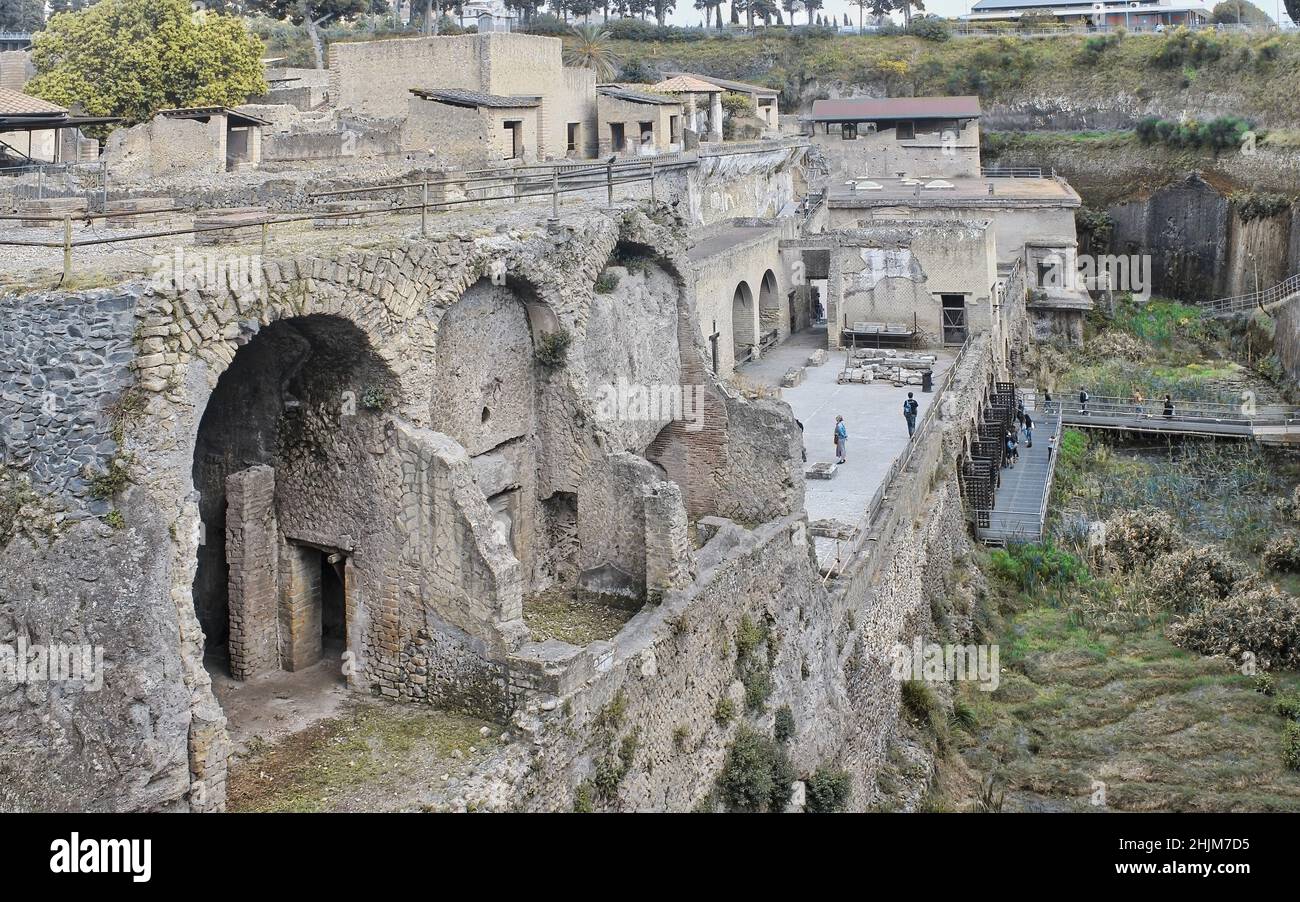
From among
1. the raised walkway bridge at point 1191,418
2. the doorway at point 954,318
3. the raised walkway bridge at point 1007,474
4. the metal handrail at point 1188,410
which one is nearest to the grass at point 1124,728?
the raised walkway bridge at point 1007,474

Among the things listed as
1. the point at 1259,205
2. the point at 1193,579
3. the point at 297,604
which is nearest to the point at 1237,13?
the point at 1259,205

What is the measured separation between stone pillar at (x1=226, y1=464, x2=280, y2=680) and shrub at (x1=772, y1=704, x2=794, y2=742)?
5479 mm

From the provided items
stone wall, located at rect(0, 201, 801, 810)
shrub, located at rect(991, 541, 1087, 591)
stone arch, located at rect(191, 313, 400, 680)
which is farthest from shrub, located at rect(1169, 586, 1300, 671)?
stone arch, located at rect(191, 313, 400, 680)

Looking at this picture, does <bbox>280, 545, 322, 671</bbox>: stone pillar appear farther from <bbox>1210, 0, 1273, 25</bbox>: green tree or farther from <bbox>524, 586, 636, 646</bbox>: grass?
<bbox>1210, 0, 1273, 25</bbox>: green tree

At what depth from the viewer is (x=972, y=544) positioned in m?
28.0

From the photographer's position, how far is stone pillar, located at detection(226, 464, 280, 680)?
13.0m

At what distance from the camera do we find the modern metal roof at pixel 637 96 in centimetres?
4600

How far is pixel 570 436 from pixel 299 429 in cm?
339

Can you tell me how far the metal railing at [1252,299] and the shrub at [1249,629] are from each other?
25.6 metres

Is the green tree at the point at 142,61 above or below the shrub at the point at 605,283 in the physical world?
above

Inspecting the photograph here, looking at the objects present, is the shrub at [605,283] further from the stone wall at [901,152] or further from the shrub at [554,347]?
the stone wall at [901,152]
